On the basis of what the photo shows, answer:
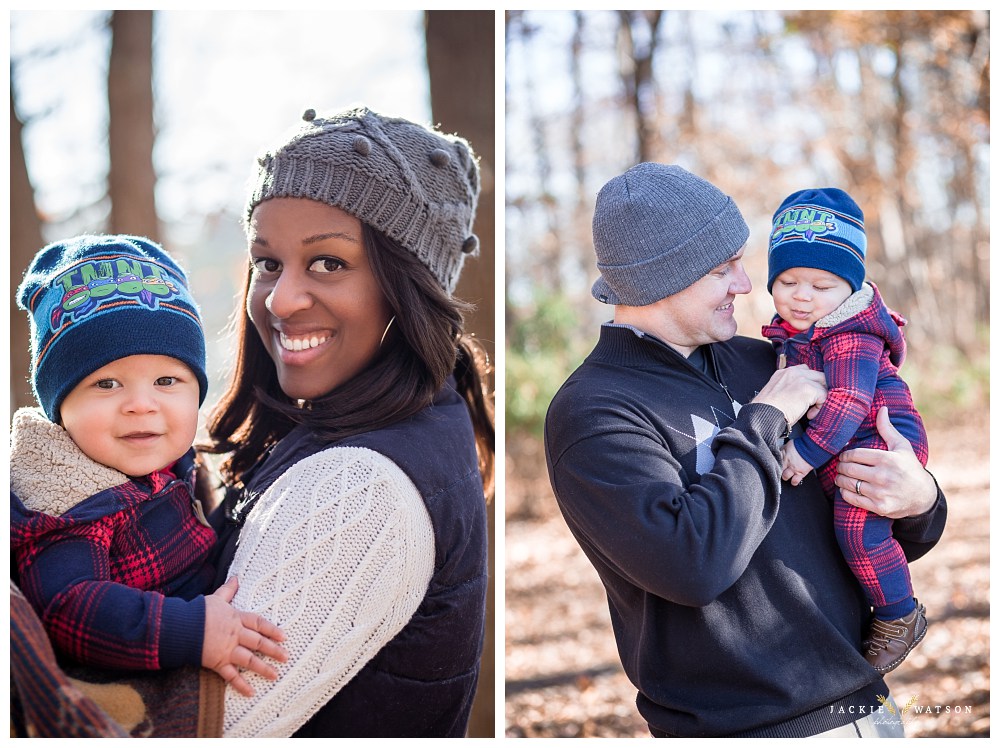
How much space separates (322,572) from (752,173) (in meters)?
10.5

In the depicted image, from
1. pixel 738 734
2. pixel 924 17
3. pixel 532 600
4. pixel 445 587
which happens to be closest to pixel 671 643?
pixel 738 734

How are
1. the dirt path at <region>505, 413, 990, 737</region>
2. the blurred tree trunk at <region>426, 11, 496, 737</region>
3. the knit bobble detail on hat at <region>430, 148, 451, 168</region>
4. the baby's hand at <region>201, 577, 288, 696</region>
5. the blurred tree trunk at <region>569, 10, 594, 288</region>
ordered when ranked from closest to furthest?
1. the baby's hand at <region>201, 577, 288, 696</region>
2. the knit bobble detail on hat at <region>430, 148, 451, 168</region>
3. the blurred tree trunk at <region>426, 11, 496, 737</region>
4. the dirt path at <region>505, 413, 990, 737</region>
5. the blurred tree trunk at <region>569, 10, 594, 288</region>

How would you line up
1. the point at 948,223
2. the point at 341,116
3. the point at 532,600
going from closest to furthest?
the point at 341,116 < the point at 532,600 < the point at 948,223

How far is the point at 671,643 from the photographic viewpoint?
74.2 inches

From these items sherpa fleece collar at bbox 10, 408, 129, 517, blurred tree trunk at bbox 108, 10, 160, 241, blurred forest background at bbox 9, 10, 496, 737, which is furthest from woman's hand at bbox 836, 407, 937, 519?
blurred tree trunk at bbox 108, 10, 160, 241

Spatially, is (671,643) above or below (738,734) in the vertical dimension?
above

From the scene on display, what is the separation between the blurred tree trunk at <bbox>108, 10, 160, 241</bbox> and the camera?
14.4 feet

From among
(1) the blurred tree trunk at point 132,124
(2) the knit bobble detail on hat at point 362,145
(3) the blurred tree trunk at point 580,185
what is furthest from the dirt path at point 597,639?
(3) the blurred tree trunk at point 580,185

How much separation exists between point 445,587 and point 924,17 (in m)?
9.12

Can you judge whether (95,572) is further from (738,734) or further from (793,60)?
(793,60)

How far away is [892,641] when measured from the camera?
1.99 m

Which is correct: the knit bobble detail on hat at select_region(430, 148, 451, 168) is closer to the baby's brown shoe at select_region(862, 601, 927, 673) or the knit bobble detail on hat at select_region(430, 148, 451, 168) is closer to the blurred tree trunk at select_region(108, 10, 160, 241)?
the baby's brown shoe at select_region(862, 601, 927, 673)

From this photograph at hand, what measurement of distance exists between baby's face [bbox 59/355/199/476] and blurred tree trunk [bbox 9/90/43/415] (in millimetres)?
2244

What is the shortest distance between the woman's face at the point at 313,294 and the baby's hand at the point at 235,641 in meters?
0.56
